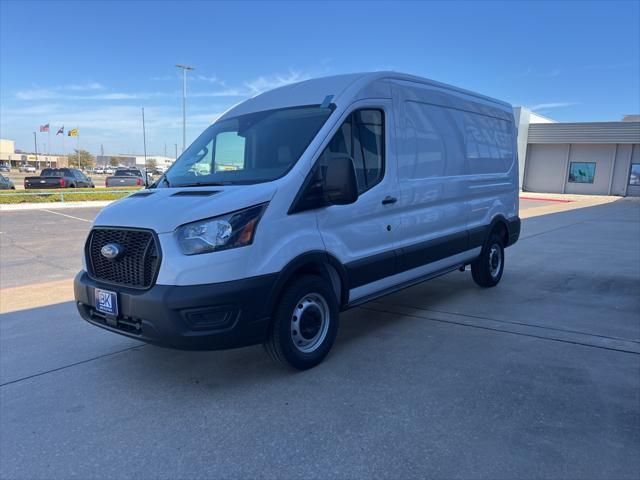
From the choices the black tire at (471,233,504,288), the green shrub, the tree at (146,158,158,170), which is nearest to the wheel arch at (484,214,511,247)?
the black tire at (471,233,504,288)

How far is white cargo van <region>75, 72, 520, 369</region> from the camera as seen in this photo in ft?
10.9

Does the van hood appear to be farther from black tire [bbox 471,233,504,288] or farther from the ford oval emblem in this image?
black tire [bbox 471,233,504,288]

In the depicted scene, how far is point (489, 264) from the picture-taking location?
6770 millimetres

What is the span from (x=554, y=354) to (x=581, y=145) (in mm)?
37484

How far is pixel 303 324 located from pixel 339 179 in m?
1.23

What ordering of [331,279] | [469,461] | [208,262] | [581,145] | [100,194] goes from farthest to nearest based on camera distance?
[581,145] → [100,194] → [331,279] → [208,262] → [469,461]

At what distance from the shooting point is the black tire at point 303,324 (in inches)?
145

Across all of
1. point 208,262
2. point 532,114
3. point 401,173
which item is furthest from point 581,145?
point 208,262

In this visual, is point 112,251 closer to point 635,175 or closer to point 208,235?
point 208,235

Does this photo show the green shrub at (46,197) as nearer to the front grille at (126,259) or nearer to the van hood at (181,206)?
the front grille at (126,259)

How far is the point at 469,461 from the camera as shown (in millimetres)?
2732

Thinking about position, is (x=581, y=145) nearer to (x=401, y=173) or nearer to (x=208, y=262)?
(x=401, y=173)

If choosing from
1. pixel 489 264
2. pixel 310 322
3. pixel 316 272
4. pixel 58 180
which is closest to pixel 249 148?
pixel 316 272

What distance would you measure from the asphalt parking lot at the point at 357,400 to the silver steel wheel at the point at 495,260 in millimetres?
1009
